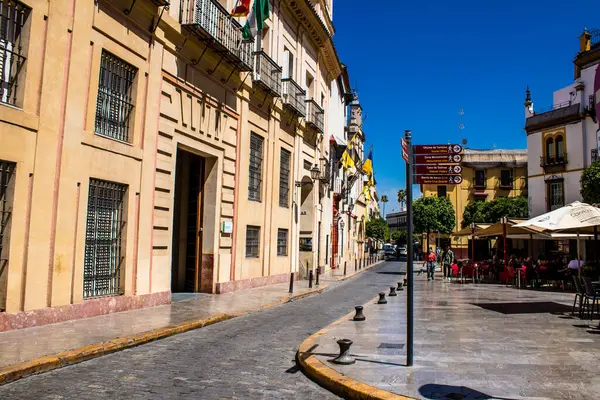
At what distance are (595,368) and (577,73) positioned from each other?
35718 mm

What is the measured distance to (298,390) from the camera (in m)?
5.73

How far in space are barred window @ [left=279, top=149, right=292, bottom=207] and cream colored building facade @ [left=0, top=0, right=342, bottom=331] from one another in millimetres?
82

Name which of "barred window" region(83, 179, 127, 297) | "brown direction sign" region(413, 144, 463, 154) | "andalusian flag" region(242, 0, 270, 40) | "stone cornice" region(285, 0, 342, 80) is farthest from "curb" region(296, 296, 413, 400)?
"stone cornice" region(285, 0, 342, 80)

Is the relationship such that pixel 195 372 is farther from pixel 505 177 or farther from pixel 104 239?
pixel 505 177

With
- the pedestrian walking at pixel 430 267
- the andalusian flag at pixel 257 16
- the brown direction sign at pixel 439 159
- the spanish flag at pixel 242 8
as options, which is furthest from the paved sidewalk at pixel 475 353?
the pedestrian walking at pixel 430 267

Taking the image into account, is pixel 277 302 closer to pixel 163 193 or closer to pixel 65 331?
pixel 163 193

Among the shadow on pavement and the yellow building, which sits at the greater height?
the yellow building

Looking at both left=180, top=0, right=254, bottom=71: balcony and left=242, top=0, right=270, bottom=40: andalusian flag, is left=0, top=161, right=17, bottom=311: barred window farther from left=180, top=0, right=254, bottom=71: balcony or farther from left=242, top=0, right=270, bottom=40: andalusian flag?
left=242, top=0, right=270, bottom=40: andalusian flag

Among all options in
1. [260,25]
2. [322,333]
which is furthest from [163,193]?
[260,25]

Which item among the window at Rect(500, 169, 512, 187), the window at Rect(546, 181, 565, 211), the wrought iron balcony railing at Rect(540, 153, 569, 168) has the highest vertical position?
the window at Rect(500, 169, 512, 187)

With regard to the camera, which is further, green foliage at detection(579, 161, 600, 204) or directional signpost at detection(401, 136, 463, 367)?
green foliage at detection(579, 161, 600, 204)

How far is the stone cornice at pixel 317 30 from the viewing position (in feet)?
67.7

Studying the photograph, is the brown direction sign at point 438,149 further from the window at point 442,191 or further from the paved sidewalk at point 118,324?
the window at point 442,191

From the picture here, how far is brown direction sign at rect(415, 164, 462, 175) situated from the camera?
6.22 m
